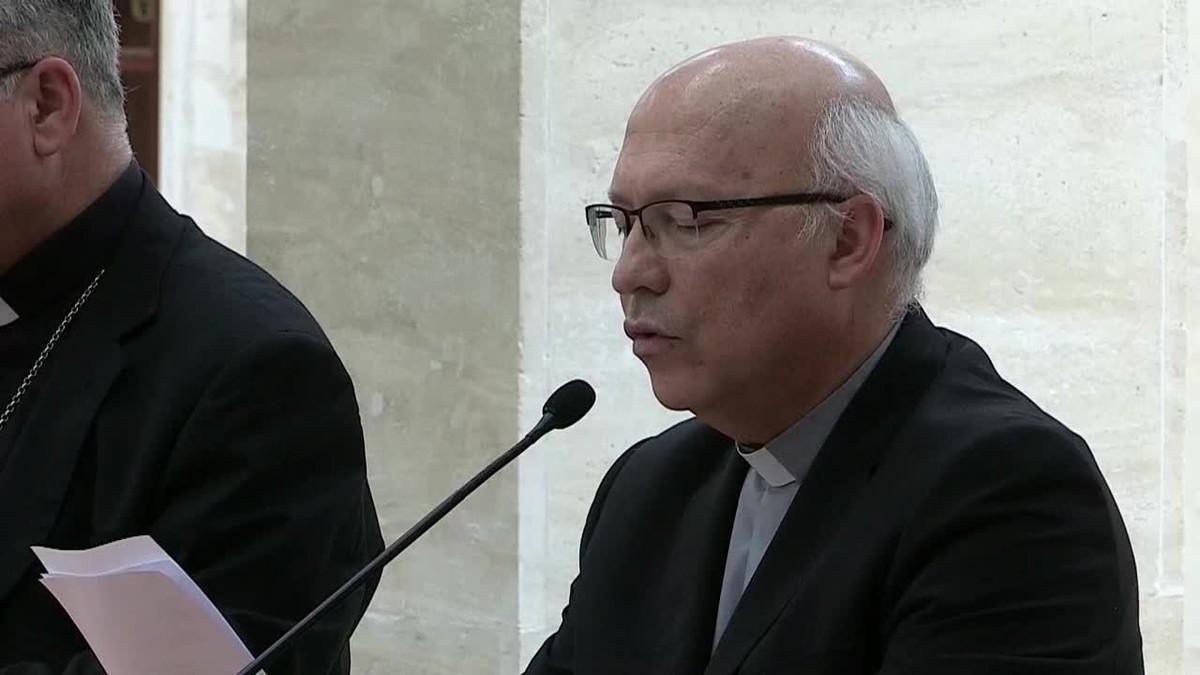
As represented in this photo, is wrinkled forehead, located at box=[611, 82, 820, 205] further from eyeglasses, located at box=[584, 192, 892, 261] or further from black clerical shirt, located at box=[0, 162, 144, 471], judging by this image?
black clerical shirt, located at box=[0, 162, 144, 471]

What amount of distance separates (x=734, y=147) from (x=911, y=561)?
1.62 feet

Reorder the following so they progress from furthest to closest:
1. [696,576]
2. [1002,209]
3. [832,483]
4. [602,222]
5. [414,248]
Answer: [414,248] < [1002,209] < [602,222] < [696,576] < [832,483]

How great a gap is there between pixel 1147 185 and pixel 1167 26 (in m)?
0.29

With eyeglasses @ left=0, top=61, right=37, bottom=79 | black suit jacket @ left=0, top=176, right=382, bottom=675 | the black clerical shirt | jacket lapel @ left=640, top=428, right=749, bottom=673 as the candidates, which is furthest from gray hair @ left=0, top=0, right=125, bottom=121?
jacket lapel @ left=640, top=428, right=749, bottom=673

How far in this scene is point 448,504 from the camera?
208 centimetres

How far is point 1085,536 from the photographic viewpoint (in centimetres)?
210

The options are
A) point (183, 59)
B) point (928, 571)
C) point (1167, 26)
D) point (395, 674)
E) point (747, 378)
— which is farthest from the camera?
point (183, 59)

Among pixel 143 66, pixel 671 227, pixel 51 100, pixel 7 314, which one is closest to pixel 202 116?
pixel 143 66

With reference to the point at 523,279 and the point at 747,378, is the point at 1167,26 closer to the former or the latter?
the point at 523,279

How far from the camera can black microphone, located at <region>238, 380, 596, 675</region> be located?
2020mm

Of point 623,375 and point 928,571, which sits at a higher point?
point 928,571

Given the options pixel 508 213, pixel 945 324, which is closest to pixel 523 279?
pixel 508 213

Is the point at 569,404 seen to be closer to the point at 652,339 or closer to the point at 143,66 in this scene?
the point at 652,339

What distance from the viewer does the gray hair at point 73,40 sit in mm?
2396
